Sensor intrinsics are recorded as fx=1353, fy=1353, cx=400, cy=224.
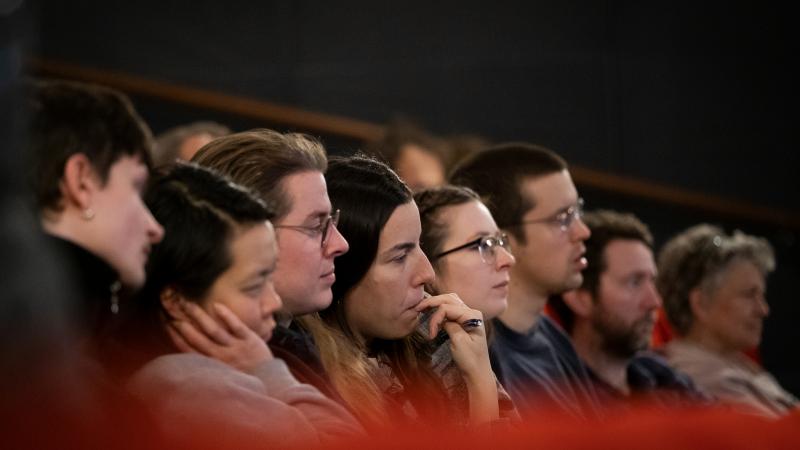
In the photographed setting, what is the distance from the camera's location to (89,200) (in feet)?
6.80

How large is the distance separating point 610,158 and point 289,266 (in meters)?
3.00

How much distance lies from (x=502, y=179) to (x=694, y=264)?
1.07 m

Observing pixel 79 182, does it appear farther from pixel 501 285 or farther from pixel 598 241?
pixel 598 241

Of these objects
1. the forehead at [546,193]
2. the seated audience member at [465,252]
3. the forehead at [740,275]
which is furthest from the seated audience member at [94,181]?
the forehead at [740,275]

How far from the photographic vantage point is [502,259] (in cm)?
248

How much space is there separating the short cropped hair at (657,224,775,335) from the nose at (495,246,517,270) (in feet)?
4.60

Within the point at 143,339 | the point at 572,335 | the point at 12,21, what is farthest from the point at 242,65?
the point at 12,21

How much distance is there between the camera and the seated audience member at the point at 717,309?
11.9ft

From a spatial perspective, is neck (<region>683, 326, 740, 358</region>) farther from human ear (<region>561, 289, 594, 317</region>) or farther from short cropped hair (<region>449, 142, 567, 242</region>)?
short cropped hair (<region>449, 142, 567, 242</region>)

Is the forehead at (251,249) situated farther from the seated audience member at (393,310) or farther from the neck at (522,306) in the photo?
the neck at (522,306)

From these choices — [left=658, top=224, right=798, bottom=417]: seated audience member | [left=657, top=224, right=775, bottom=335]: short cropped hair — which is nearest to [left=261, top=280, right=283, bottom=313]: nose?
[left=658, top=224, right=798, bottom=417]: seated audience member

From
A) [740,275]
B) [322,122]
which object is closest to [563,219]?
[740,275]

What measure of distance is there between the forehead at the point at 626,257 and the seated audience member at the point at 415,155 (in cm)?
49

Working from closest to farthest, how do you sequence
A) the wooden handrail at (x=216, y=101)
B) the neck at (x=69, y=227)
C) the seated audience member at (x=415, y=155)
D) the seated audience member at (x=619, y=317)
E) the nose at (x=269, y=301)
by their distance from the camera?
1. the nose at (x=269, y=301)
2. the neck at (x=69, y=227)
3. the seated audience member at (x=619, y=317)
4. the seated audience member at (x=415, y=155)
5. the wooden handrail at (x=216, y=101)
